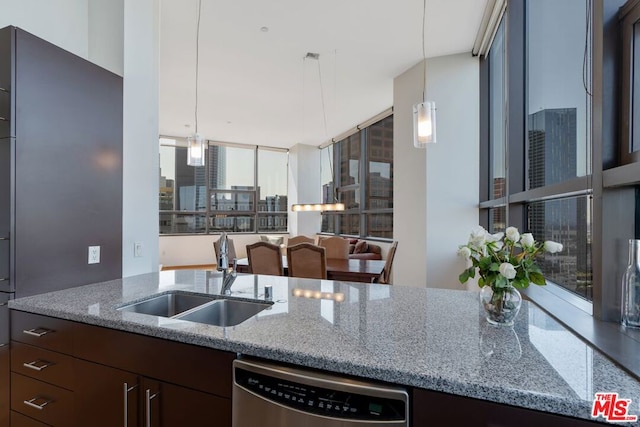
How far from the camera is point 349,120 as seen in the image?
244 inches

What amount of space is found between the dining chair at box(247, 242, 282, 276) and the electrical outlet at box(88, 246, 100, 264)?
1734mm

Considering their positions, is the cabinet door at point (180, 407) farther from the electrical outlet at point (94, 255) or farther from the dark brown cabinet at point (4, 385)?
the electrical outlet at point (94, 255)

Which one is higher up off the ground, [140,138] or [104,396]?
[140,138]

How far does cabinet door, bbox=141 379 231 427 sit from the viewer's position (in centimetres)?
111

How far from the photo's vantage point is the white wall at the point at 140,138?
7.07ft

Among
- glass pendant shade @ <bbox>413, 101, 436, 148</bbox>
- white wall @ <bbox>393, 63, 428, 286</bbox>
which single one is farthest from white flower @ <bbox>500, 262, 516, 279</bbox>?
white wall @ <bbox>393, 63, 428, 286</bbox>

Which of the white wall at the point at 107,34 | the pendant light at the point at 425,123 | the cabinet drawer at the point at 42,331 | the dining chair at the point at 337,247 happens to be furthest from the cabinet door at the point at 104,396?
the dining chair at the point at 337,247

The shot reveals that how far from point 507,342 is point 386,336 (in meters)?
0.40

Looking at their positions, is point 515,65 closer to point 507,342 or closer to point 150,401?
point 507,342

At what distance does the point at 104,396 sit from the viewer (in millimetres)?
1301

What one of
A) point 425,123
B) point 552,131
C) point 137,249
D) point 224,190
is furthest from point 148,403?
point 224,190

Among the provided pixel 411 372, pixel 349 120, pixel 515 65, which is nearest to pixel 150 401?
pixel 411 372

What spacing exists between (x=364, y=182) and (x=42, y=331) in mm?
5503

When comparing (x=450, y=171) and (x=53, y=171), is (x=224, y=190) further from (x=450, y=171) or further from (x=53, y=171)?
(x=53, y=171)
